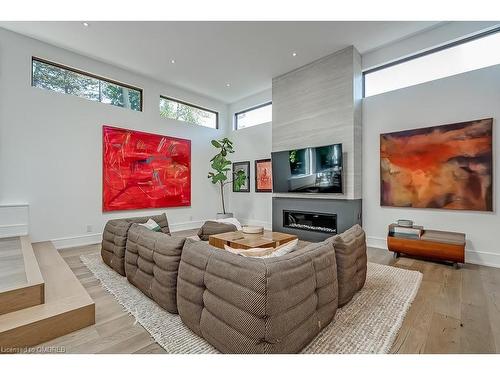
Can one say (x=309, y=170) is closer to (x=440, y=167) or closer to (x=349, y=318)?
(x=440, y=167)

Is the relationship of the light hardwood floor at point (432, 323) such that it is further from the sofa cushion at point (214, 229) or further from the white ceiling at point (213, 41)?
the white ceiling at point (213, 41)

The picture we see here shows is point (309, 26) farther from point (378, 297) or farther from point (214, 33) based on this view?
point (378, 297)

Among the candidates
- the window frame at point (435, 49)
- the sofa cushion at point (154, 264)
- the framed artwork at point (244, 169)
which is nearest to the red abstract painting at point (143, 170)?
the framed artwork at point (244, 169)

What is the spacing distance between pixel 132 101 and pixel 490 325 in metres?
6.39

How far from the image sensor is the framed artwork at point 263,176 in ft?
19.9

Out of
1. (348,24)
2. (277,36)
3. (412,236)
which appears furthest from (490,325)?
(277,36)

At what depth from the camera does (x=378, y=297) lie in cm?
238

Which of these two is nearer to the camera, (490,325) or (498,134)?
(490,325)

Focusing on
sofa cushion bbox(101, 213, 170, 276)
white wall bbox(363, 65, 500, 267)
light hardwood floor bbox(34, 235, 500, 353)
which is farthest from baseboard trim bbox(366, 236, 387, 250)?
sofa cushion bbox(101, 213, 170, 276)

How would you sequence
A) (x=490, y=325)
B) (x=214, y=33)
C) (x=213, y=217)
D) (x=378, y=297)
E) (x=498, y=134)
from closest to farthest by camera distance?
(x=490, y=325)
(x=378, y=297)
(x=498, y=134)
(x=214, y=33)
(x=213, y=217)

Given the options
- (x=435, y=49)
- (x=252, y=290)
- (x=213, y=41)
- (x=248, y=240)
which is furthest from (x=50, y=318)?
(x=435, y=49)

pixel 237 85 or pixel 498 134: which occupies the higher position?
pixel 237 85
